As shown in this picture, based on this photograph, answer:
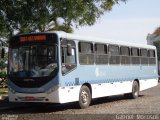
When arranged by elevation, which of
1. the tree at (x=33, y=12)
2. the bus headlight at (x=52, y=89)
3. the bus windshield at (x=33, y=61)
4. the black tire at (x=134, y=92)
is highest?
the tree at (x=33, y=12)

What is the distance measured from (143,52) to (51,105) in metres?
7.22

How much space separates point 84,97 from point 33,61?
2.69m

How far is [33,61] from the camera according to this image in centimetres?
1716

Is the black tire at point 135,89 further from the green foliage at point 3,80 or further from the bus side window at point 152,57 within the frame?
the green foliage at point 3,80

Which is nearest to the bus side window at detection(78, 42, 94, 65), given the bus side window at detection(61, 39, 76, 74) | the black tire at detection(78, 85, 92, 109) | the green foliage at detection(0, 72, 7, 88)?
the bus side window at detection(61, 39, 76, 74)

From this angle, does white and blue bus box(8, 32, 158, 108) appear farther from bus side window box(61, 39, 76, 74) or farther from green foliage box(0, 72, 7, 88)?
green foliage box(0, 72, 7, 88)

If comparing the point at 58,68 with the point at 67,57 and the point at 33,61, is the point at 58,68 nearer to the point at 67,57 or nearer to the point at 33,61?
the point at 67,57

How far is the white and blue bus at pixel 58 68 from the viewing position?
663 inches

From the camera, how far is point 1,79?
110 feet

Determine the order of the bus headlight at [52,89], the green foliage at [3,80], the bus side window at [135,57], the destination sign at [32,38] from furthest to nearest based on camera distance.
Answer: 1. the green foliage at [3,80]
2. the bus side window at [135,57]
3. the destination sign at [32,38]
4. the bus headlight at [52,89]

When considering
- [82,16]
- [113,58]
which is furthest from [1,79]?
[113,58]

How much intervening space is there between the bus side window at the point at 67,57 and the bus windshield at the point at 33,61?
374mm

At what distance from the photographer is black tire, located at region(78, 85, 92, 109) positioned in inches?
716

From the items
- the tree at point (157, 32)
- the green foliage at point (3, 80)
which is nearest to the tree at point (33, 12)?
the green foliage at point (3, 80)
